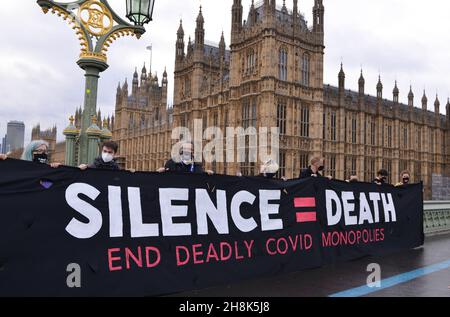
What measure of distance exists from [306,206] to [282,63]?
26.0m

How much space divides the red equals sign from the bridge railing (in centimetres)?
578

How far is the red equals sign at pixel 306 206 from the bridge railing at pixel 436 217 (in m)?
5.78

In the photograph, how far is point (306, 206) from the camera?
6230mm

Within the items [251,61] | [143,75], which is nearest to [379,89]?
[251,61]

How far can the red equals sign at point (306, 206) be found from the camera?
240 inches

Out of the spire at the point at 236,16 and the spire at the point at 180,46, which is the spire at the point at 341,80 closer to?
the spire at the point at 236,16

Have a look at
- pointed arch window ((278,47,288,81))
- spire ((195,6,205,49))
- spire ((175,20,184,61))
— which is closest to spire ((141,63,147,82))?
spire ((175,20,184,61))

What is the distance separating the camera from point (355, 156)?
3734 cm

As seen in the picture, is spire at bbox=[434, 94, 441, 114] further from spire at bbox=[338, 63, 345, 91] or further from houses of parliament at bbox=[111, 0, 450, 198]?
spire at bbox=[338, 63, 345, 91]

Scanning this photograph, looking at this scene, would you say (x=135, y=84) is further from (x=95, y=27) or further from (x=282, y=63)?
(x=95, y=27)

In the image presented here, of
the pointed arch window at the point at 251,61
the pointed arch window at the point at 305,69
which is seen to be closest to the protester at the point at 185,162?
the pointed arch window at the point at 251,61
